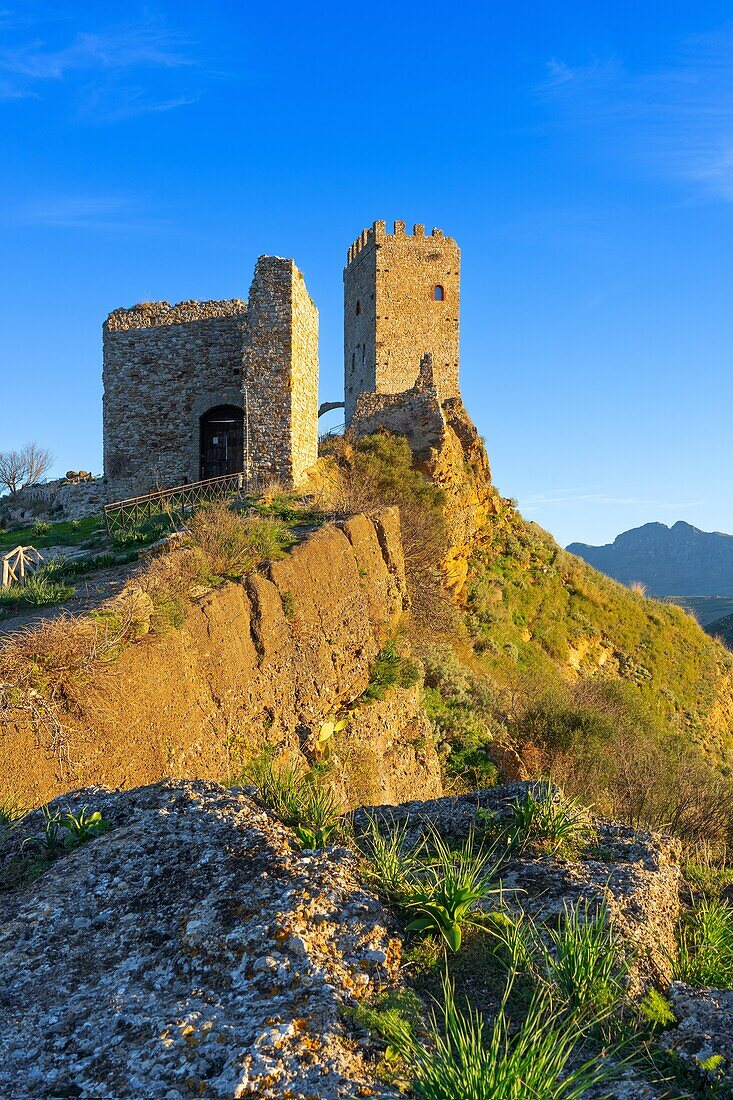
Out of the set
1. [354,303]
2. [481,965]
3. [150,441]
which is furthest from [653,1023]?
[354,303]

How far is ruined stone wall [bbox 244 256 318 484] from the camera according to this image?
17469mm

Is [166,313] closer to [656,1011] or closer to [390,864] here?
[390,864]

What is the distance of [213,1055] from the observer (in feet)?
9.93

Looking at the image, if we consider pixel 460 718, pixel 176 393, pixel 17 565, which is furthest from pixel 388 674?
pixel 176 393

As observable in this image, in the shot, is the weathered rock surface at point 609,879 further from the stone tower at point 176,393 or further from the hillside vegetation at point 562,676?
the stone tower at point 176,393

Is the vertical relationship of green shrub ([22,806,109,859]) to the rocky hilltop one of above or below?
above

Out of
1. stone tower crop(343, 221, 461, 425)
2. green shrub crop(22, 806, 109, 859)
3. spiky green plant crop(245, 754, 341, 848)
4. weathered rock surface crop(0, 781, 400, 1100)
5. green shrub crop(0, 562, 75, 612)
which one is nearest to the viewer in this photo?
weathered rock surface crop(0, 781, 400, 1100)

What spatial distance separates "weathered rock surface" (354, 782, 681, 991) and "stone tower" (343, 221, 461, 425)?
88.9 ft

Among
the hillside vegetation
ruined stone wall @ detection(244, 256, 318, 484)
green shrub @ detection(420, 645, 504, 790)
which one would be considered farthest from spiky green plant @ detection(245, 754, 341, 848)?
ruined stone wall @ detection(244, 256, 318, 484)

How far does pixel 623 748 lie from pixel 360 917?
52.8 feet

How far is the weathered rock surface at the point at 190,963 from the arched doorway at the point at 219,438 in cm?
1622

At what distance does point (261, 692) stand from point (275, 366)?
998cm

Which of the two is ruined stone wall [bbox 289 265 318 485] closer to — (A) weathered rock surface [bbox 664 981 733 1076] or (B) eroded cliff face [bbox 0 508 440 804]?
(B) eroded cliff face [bbox 0 508 440 804]

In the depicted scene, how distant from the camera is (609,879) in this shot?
449 cm
